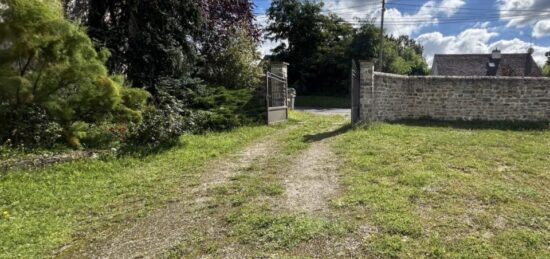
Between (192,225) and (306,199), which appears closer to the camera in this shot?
(192,225)

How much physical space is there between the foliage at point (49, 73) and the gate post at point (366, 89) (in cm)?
580

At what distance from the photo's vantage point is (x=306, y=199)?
4.84m

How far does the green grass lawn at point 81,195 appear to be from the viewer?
411 centimetres

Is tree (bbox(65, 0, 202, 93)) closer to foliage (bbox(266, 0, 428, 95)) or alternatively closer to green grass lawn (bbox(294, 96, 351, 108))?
green grass lawn (bbox(294, 96, 351, 108))

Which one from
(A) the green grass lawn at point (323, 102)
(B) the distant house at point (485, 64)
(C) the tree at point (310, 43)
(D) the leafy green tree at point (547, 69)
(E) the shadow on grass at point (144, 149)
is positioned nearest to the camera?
(E) the shadow on grass at point (144, 149)

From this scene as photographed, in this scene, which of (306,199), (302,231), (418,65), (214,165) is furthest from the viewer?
(418,65)

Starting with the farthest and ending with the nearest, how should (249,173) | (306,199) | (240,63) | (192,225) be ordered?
1. (240,63)
2. (249,173)
3. (306,199)
4. (192,225)

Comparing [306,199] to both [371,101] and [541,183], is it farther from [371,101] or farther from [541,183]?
[371,101]

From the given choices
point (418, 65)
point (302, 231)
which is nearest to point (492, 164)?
point (302, 231)

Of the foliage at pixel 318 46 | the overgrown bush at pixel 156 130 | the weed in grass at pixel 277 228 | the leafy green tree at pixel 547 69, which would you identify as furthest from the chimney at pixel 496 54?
the weed in grass at pixel 277 228

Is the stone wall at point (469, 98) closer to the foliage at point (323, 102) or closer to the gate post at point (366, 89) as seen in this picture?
the gate post at point (366, 89)

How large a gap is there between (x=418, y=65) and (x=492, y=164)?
28147mm

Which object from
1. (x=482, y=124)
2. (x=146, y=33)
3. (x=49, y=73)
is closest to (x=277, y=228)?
(x=49, y=73)

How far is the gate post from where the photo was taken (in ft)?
33.4
